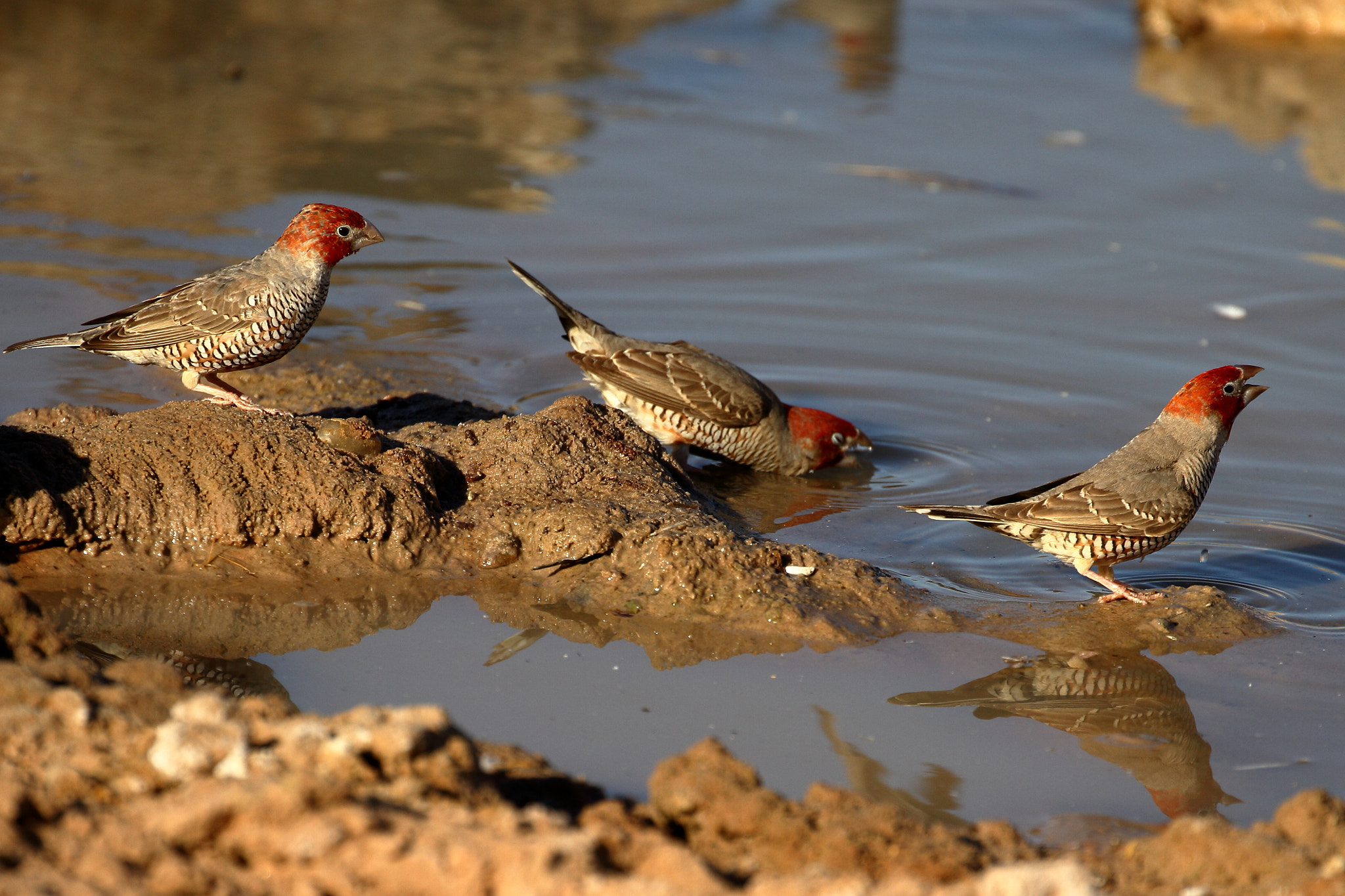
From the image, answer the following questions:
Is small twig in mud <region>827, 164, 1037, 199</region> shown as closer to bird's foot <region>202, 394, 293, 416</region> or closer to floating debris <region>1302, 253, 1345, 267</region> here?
floating debris <region>1302, 253, 1345, 267</region>

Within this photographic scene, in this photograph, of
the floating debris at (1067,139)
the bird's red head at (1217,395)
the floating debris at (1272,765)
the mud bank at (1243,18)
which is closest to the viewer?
the floating debris at (1272,765)

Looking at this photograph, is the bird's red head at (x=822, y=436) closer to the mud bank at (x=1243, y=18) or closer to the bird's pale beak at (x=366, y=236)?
the bird's pale beak at (x=366, y=236)

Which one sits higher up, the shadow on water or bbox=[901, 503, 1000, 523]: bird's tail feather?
the shadow on water

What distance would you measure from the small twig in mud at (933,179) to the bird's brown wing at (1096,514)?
6.40 metres

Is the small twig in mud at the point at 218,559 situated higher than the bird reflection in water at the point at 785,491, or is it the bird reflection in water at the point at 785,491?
the small twig in mud at the point at 218,559

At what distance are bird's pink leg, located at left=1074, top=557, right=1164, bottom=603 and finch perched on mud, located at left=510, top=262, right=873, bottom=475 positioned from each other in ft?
6.82

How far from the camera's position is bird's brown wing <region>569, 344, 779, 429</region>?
7727 millimetres

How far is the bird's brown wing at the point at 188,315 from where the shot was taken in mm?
6305

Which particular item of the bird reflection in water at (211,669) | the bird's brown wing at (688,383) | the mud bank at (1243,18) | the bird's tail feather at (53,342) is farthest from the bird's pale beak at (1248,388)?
the mud bank at (1243,18)

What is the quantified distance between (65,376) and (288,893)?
18.4ft

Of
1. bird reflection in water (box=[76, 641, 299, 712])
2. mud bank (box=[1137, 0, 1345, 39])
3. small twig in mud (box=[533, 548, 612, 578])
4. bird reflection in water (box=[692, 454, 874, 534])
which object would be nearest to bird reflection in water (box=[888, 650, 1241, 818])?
small twig in mud (box=[533, 548, 612, 578])

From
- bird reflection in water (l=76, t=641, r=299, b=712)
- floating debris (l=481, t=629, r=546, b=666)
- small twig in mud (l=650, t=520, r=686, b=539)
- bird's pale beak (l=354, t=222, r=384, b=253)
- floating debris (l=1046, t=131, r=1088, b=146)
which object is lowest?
bird reflection in water (l=76, t=641, r=299, b=712)

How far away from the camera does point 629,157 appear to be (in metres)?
12.4

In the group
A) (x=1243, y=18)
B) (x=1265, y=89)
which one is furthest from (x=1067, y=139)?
(x=1243, y=18)
